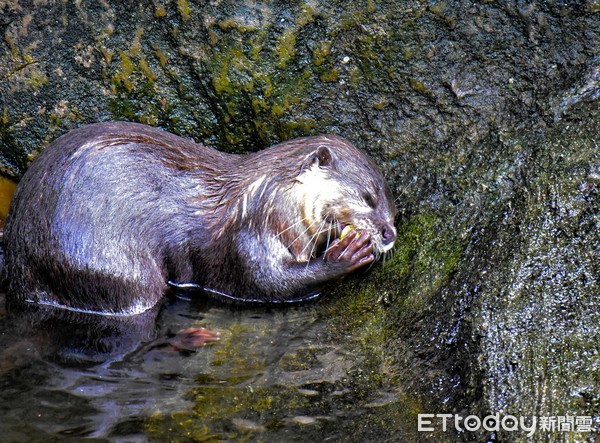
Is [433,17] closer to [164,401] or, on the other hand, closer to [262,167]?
[262,167]

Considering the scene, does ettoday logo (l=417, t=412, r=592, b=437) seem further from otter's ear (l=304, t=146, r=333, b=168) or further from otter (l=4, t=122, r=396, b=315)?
otter's ear (l=304, t=146, r=333, b=168)

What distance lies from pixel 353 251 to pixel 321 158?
21.1 inches

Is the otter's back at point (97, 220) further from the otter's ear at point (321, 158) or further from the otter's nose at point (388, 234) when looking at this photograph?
the otter's nose at point (388, 234)

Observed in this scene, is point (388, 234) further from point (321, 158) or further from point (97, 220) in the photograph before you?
point (97, 220)

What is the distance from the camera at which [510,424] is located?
319cm

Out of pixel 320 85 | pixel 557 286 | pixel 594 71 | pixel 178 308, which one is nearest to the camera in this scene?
pixel 557 286

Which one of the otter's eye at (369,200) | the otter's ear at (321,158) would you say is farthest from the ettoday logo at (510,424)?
the otter's ear at (321,158)

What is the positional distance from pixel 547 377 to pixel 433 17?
225cm

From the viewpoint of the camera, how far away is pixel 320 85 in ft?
16.5

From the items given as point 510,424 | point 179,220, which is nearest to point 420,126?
point 179,220

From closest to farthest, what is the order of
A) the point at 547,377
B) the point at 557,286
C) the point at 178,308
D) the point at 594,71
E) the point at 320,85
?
the point at 547,377, the point at 557,286, the point at 594,71, the point at 178,308, the point at 320,85

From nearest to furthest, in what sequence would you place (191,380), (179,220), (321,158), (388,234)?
(191,380) → (388,234) → (321,158) → (179,220)

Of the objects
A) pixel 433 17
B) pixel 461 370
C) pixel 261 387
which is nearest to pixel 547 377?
pixel 461 370

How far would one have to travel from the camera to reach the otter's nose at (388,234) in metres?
4.46
